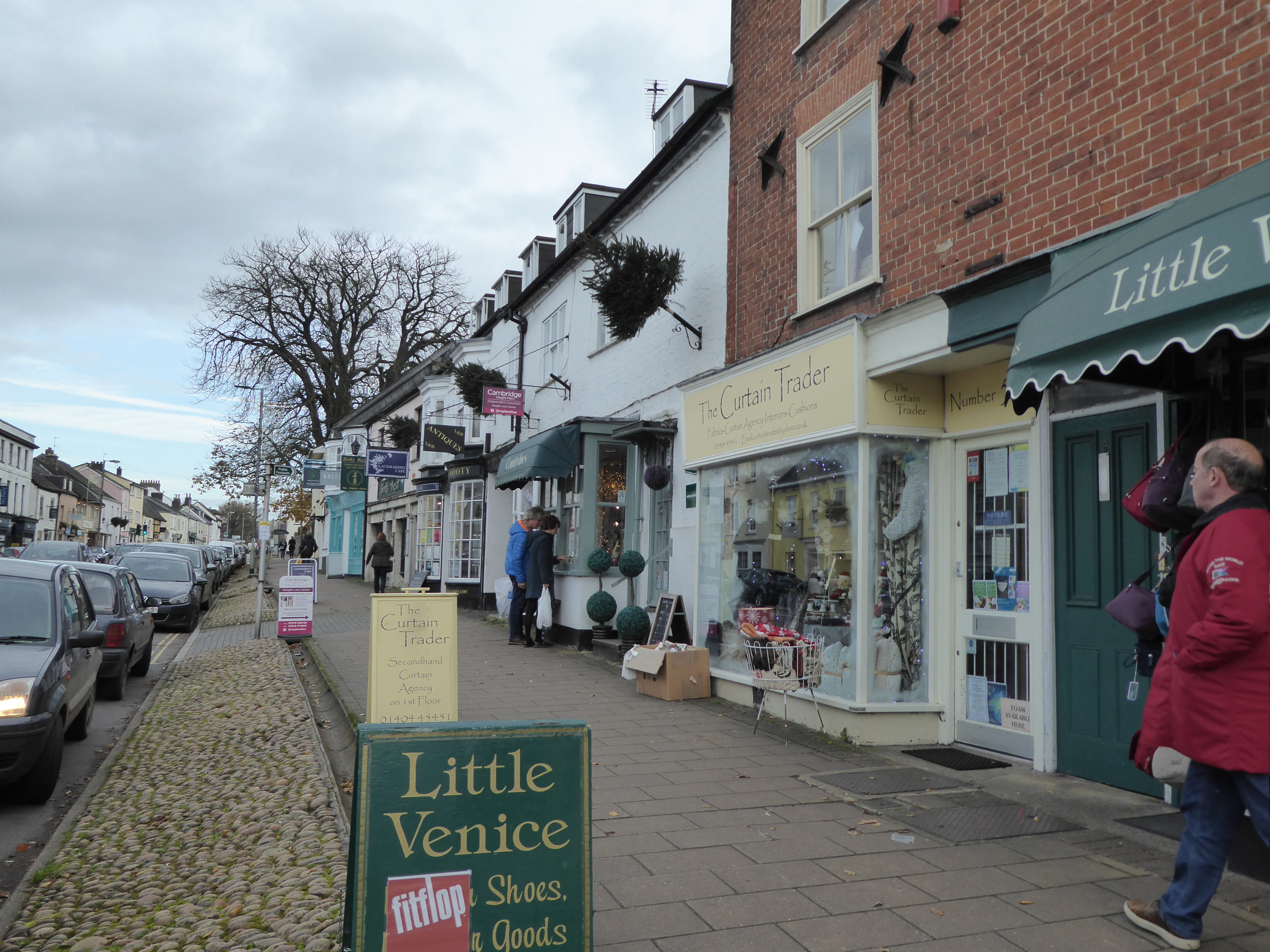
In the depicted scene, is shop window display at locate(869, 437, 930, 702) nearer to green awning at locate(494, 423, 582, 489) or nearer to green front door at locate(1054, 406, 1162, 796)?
green front door at locate(1054, 406, 1162, 796)

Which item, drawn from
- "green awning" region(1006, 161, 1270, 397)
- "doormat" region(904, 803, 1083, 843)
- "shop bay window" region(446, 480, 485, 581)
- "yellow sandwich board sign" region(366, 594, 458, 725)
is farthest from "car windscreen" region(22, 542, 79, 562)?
"green awning" region(1006, 161, 1270, 397)

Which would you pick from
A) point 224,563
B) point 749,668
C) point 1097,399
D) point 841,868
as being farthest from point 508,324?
point 224,563

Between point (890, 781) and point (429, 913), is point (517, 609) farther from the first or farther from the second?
point (429, 913)

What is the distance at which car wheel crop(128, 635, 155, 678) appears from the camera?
1136 centimetres

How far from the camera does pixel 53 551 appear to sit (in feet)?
68.8

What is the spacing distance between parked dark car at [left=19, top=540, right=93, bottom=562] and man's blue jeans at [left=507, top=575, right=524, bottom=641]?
1157cm

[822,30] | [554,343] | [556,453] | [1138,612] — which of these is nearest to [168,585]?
[554,343]

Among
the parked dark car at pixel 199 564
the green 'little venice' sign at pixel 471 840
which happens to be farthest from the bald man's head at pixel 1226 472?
the parked dark car at pixel 199 564

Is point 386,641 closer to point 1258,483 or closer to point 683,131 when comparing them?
point 1258,483

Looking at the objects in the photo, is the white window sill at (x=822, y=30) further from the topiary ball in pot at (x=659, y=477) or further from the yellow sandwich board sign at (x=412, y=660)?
the yellow sandwich board sign at (x=412, y=660)

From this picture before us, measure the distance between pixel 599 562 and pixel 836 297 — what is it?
5822 millimetres

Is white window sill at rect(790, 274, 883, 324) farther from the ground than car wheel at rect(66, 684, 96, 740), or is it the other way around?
white window sill at rect(790, 274, 883, 324)

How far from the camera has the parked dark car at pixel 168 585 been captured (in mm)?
17141

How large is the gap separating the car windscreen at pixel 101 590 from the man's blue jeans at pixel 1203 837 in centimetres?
1055
